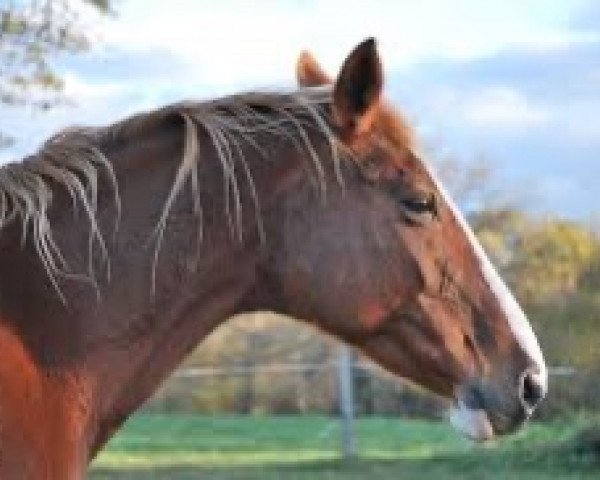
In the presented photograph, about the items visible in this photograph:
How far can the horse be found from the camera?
333cm

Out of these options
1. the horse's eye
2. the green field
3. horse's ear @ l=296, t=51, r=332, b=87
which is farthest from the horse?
the green field

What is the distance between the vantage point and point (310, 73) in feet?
13.2

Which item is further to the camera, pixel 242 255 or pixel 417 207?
pixel 417 207

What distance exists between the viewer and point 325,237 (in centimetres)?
353

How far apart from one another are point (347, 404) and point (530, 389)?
11636mm

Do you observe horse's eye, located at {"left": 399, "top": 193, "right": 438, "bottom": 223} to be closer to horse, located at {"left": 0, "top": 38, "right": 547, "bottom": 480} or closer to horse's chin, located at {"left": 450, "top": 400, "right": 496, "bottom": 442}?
horse, located at {"left": 0, "top": 38, "right": 547, "bottom": 480}

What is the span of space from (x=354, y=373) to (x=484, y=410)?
12273 mm

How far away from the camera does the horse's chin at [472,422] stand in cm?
365

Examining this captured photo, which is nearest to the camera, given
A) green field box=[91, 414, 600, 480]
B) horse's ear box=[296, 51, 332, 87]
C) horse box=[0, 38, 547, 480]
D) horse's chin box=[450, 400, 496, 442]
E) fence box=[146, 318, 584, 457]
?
horse box=[0, 38, 547, 480]

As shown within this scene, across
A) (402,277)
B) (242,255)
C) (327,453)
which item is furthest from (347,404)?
(242,255)

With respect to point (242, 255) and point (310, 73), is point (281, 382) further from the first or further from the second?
point (242, 255)

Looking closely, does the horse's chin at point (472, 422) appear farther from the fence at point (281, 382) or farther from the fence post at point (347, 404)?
the fence at point (281, 382)

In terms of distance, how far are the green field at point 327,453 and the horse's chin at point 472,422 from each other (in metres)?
8.48

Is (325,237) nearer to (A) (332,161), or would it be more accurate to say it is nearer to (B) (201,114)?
(A) (332,161)
